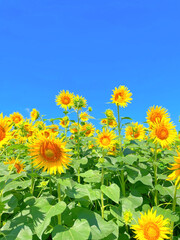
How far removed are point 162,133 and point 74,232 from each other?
71.4 inches

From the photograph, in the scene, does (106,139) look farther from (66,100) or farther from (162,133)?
(66,100)

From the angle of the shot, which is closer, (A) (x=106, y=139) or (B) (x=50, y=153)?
(B) (x=50, y=153)

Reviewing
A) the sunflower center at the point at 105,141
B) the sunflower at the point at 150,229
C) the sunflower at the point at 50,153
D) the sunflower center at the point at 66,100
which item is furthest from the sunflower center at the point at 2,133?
the sunflower center at the point at 66,100

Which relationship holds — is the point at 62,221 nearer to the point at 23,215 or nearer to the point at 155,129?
the point at 23,215

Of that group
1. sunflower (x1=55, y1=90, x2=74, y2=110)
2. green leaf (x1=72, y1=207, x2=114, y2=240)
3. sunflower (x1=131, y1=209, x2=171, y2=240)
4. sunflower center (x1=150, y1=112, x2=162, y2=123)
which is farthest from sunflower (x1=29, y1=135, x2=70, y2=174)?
sunflower (x1=55, y1=90, x2=74, y2=110)

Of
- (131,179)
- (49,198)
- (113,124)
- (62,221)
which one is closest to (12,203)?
(49,198)

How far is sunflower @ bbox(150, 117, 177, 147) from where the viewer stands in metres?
3.05

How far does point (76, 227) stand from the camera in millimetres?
1974

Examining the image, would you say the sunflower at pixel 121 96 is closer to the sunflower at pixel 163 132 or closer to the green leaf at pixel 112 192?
the sunflower at pixel 163 132

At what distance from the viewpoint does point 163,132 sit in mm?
3082

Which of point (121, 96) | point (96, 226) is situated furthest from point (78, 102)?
point (96, 226)

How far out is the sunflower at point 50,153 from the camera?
2.10m

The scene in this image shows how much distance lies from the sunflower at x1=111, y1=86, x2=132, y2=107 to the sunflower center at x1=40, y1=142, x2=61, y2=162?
5.48 ft

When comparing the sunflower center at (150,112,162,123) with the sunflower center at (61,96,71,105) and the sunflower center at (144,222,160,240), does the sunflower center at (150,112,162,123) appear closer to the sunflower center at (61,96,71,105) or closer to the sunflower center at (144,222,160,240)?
the sunflower center at (144,222,160,240)
